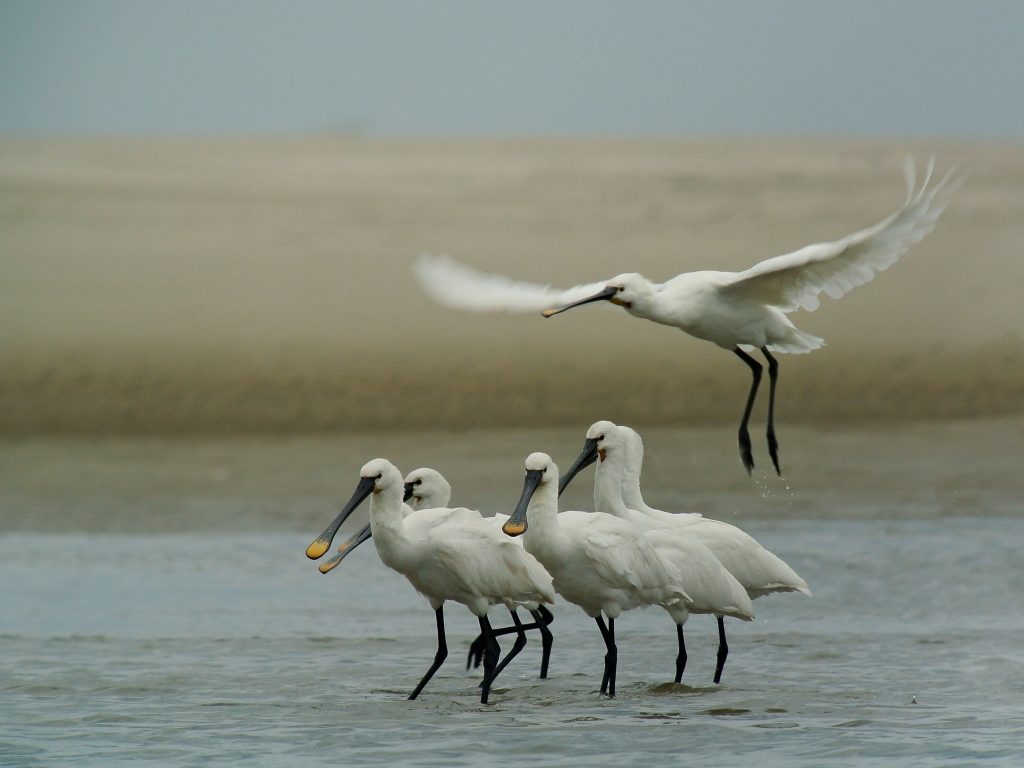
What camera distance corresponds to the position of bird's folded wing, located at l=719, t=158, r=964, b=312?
10414 mm

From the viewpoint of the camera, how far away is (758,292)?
450 inches

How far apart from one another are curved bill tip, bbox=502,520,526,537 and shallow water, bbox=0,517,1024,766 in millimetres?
980

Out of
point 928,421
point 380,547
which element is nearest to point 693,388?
point 928,421

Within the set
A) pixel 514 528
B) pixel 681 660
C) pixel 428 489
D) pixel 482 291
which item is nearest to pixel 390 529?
pixel 514 528

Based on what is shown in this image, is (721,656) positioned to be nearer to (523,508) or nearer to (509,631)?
(509,631)

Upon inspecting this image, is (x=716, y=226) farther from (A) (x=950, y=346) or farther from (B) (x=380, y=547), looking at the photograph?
(B) (x=380, y=547)

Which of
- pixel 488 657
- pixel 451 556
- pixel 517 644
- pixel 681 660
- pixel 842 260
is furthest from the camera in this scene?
pixel 517 644

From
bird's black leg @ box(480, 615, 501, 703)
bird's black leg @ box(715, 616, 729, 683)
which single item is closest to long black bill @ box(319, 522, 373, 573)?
A: bird's black leg @ box(480, 615, 501, 703)

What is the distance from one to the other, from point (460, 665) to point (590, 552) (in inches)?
85.9

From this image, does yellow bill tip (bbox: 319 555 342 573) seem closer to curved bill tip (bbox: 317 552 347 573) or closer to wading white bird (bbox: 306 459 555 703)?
curved bill tip (bbox: 317 552 347 573)

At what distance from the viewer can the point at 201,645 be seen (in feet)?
41.0

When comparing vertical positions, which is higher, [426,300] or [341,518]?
[426,300]

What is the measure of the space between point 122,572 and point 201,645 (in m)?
2.94

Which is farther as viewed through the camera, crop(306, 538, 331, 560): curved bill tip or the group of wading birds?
crop(306, 538, 331, 560): curved bill tip
